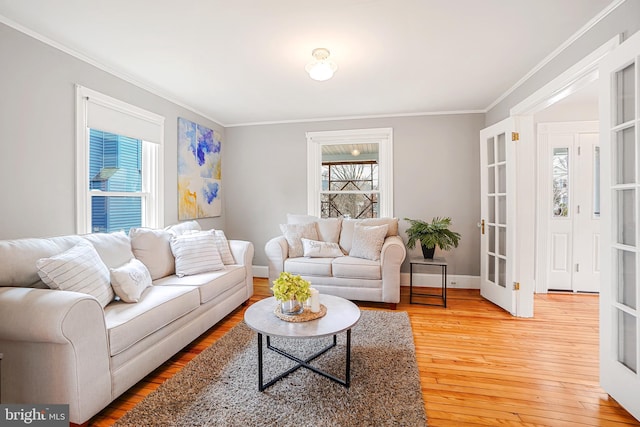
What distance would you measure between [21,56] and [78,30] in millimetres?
426

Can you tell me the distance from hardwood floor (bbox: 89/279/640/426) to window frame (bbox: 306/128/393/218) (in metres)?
1.63

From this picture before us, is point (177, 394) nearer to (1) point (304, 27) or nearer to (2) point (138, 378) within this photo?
(2) point (138, 378)

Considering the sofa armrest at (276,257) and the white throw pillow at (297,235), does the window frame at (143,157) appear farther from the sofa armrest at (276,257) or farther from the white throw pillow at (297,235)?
the white throw pillow at (297,235)

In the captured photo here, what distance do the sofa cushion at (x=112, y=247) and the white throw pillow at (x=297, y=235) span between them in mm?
1782

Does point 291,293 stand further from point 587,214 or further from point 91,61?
point 587,214

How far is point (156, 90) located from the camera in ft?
10.9

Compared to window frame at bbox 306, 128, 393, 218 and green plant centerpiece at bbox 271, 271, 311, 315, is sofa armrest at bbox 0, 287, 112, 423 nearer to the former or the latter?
green plant centerpiece at bbox 271, 271, 311, 315

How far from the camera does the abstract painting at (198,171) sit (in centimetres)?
380

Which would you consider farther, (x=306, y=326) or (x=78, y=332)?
(x=306, y=326)

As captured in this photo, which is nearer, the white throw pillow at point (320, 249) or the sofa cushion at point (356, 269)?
the sofa cushion at point (356, 269)

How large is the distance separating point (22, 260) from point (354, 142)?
149 inches

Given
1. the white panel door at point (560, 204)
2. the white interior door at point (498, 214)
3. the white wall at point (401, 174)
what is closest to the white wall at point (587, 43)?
the white interior door at point (498, 214)

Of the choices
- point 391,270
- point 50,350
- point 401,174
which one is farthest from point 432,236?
point 50,350

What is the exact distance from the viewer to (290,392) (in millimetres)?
1851
